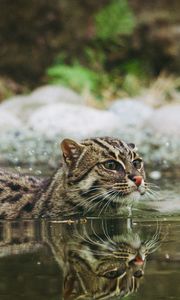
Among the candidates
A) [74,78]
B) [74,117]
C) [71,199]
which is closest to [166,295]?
[71,199]

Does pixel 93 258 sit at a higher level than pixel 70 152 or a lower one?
lower

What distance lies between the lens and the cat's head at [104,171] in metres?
10.1

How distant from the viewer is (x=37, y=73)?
24.4 metres

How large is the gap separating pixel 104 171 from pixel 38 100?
11.7 metres

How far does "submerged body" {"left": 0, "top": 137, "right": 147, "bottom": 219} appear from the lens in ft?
33.1

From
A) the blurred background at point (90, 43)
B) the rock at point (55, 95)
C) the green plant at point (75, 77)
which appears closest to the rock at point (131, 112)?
the rock at point (55, 95)

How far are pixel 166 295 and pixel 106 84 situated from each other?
56.1ft

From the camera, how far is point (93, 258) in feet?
27.9

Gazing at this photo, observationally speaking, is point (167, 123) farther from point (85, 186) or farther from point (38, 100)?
point (85, 186)

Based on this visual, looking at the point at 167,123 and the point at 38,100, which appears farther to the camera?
the point at 38,100

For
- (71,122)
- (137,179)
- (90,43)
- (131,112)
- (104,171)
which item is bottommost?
(137,179)

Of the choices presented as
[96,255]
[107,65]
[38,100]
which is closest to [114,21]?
[107,65]

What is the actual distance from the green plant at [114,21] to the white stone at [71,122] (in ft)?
15.7

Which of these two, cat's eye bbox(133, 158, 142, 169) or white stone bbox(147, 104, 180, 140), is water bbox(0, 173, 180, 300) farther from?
white stone bbox(147, 104, 180, 140)
